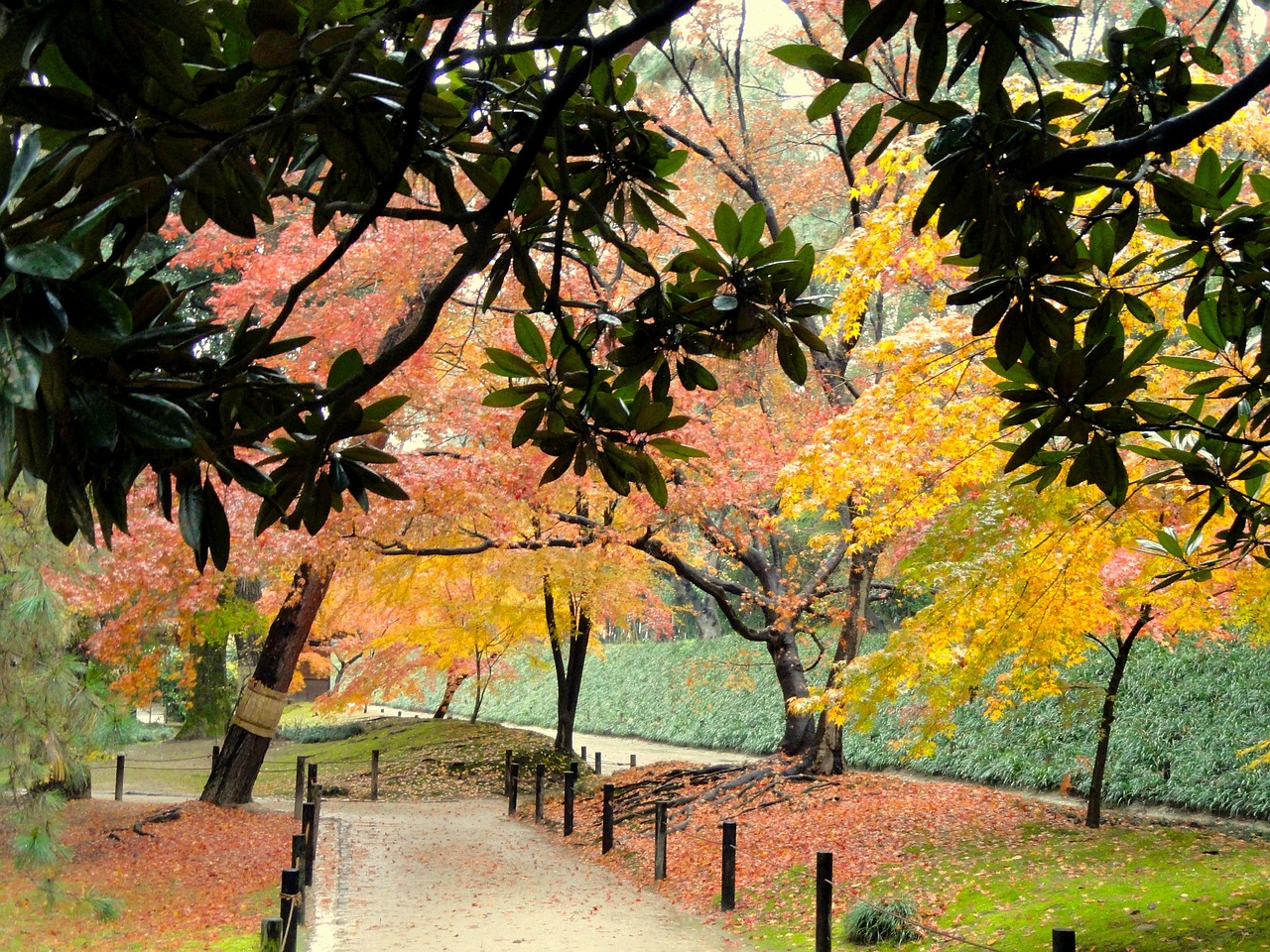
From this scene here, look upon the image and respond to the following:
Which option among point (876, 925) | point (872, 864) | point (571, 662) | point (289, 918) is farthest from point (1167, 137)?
point (571, 662)

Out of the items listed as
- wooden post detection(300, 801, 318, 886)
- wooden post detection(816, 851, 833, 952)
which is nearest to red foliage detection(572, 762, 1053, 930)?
wooden post detection(816, 851, 833, 952)

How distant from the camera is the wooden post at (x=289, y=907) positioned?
553cm

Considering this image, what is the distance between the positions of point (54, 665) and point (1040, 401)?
6.12 meters

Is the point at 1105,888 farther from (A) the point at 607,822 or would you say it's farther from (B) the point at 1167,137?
(B) the point at 1167,137

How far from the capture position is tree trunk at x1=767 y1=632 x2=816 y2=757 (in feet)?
41.0

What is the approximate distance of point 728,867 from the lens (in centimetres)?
790

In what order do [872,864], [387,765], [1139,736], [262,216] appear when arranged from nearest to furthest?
[262,216]
[872,864]
[1139,736]
[387,765]

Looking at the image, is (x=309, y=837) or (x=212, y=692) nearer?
(x=309, y=837)

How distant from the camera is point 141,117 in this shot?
124cm

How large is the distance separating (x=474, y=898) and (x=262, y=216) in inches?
328

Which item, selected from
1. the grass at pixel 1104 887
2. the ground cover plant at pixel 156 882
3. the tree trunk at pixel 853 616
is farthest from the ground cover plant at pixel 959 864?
the ground cover plant at pixel 156 882

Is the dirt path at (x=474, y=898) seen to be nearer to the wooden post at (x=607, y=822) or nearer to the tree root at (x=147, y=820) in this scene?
the wooden post at (x=607, y=822)

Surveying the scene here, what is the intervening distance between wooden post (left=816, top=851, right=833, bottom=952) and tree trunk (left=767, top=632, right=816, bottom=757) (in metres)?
6.24

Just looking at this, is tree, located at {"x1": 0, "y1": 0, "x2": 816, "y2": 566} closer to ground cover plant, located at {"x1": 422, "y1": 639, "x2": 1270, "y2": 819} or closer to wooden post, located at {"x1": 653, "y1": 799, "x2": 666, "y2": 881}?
ground cover plant, located at {"x1": 422, "y1": 639, "x2": 1270, "y2": 819}
